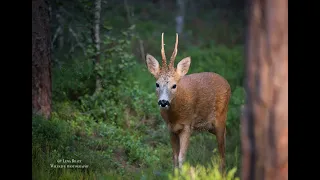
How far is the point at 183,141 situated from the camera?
7.36 metres

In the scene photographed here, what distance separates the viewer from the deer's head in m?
6.93

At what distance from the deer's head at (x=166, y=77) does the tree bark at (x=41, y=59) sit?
1.85 meters

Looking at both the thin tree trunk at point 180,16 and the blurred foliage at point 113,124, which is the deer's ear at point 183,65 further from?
the thin tree trunk at point 180,16

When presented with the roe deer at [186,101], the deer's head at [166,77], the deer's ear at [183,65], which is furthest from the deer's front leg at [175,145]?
the deer's ear at [183,65]

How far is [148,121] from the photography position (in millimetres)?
9375

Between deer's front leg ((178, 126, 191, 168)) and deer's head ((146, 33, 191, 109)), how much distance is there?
0.49 metres

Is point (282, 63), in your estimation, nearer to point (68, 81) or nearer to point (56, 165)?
point (56, 165)

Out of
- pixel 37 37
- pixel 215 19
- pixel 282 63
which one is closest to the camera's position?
pixel 282 63

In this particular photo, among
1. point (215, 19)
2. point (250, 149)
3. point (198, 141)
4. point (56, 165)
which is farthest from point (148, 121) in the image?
point (215, 19)

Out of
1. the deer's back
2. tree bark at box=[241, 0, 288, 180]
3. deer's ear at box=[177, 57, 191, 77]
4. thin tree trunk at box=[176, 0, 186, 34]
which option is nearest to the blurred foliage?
the deer's back

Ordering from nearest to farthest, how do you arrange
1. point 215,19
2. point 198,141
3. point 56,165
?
point 56,165 < point 198,141 < point 215,19

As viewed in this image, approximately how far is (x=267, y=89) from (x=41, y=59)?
4621 millimetres

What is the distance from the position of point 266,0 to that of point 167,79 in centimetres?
271

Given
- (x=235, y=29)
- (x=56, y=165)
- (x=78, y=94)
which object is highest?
(x=235, y=29)
